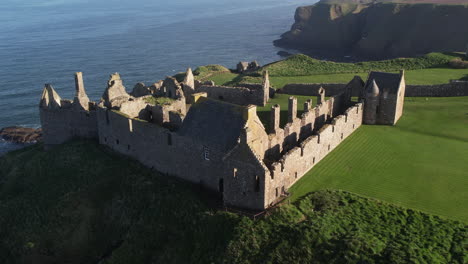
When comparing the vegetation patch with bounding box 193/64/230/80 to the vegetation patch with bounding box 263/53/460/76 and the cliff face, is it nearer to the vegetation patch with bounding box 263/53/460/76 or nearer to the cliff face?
the vegetation patch with bounding box 263/53/460/76

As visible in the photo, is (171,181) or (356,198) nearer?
(356,198)

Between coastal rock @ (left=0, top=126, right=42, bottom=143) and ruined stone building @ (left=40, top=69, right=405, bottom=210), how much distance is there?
65.2 ft

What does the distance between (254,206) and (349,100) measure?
18876mm

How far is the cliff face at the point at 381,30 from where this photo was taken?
103812mm

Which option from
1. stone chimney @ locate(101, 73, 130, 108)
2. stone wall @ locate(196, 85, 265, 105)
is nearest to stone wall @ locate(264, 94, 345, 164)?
stone wall @ locate(196, 85, 265, 105)

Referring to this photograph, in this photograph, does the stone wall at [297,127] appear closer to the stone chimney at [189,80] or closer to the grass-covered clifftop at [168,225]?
the grass-covered clifftop at [168,225]

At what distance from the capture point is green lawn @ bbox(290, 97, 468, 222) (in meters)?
27.4

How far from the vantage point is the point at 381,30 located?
11769 cm

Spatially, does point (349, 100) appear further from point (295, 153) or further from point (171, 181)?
point (171, 181)

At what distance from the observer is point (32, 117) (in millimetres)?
71688

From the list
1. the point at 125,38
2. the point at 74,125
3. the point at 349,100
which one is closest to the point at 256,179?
the point at 349,100

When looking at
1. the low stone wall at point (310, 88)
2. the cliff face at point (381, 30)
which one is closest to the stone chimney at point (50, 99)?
the low stone wall at point (310, 88)

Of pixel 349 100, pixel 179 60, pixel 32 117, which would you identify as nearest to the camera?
pixel 349 100

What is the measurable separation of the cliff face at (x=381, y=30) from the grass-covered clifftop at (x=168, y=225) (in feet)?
282
